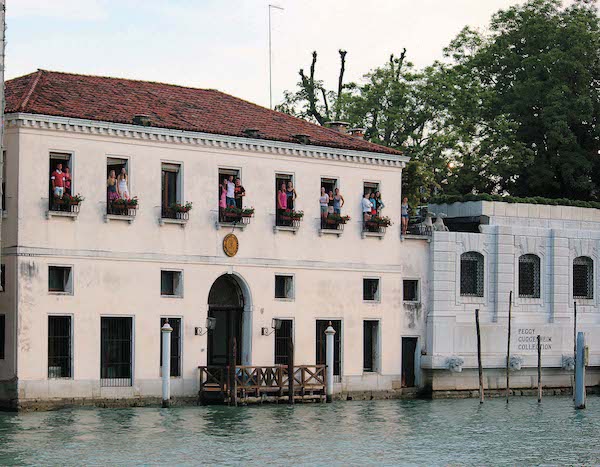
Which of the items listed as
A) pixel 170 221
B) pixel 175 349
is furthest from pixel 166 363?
pixel 170 221

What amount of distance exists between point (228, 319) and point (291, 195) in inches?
154

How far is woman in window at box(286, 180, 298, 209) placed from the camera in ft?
155

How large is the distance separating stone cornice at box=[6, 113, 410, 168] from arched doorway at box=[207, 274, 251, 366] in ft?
12.2

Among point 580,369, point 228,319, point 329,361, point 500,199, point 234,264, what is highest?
point 500,199

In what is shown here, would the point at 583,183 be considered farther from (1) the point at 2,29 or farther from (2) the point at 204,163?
(1) the point at 2,29

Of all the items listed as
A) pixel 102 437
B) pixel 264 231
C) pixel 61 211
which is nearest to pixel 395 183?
pixel 264 231

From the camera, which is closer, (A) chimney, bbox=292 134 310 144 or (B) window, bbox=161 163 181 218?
(B) window, bbox=161 163 181 218

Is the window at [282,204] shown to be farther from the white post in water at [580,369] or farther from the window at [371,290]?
the white post in water at [580,369]

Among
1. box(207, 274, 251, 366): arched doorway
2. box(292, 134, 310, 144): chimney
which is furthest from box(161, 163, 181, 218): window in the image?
box(292, 134, 310, 144): chimney

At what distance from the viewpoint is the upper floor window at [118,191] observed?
4338 cm

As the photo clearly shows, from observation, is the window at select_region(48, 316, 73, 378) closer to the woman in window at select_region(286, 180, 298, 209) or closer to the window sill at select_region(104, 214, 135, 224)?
the window sill at select_region(104, 214, 135, 224)

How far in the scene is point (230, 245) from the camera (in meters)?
45.8

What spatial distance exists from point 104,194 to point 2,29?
5.31m

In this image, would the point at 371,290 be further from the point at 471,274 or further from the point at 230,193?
the point at 230,193
